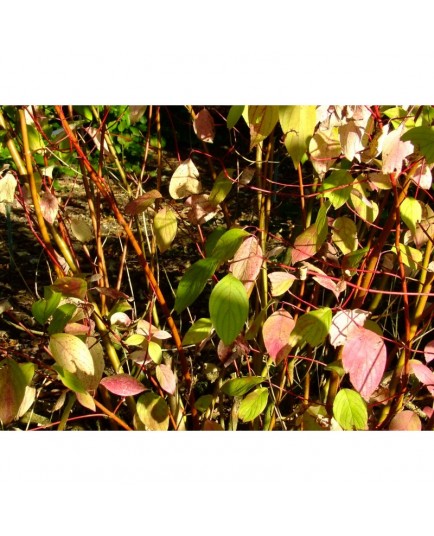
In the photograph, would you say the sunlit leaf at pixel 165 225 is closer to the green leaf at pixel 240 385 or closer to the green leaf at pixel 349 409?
the green leaf at pixel 240 385

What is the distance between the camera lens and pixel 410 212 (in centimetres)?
123

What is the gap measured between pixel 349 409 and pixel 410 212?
377mm

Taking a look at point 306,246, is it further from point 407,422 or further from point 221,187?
point 407,422

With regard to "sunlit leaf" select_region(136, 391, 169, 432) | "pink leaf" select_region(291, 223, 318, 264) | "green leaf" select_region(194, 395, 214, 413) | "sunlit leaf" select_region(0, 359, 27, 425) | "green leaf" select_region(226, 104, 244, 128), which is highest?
"green leaf" select_region(226, 104, 244, 128)

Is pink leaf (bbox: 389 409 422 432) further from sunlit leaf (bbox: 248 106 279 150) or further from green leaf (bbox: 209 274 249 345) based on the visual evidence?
sunlit leaf (bbox: 248 106 279 150)

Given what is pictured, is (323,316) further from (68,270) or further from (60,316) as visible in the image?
(68,270)

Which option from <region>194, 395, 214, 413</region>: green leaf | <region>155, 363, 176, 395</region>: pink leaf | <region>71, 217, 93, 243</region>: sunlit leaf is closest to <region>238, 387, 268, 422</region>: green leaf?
<region>155, 363, 176, 395</region>: pink leaf

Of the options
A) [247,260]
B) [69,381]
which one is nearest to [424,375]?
[247,260]

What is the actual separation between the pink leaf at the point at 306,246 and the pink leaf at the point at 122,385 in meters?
0.37

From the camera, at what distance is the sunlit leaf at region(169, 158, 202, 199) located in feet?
4.36

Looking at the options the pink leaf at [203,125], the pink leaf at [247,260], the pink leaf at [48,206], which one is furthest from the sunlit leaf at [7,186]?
the pink leaf at [247,260]

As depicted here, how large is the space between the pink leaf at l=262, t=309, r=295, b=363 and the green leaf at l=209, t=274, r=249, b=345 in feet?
0.57

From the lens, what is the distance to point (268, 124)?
1042 millimetres

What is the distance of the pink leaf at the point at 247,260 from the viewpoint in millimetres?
1058
